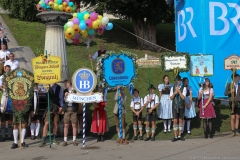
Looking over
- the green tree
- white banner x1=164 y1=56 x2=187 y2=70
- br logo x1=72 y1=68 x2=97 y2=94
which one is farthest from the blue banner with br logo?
the green tree

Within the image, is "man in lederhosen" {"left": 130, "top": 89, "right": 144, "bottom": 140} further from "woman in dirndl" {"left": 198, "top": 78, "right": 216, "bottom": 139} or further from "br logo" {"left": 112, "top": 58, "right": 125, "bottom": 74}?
"woman in dirndl" {"left": 198, "top": 78, "right": 216, "bottom": 139}

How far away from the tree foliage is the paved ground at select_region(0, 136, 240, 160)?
19.7 metres

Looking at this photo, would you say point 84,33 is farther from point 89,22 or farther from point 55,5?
point 55,5

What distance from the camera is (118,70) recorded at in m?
10.7

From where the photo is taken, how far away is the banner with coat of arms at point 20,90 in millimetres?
10172

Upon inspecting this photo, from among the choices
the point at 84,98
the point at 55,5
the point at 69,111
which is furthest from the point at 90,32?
the point at 84,98

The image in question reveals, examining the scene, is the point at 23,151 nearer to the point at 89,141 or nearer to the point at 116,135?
the point at 89,141

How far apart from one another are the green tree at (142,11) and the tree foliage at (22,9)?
17.9 ft

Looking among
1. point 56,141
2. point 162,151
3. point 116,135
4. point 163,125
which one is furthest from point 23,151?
point 163,125

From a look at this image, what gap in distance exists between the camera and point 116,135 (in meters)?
11.5

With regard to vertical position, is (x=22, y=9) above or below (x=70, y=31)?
above

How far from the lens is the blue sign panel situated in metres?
10.7

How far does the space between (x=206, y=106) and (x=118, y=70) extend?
294 centimetres

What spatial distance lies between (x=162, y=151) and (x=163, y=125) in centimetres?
258
